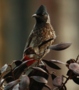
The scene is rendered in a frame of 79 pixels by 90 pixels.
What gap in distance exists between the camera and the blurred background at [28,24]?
4.47 m

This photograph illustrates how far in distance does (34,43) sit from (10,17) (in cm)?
228

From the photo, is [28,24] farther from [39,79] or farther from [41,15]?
[39,79]

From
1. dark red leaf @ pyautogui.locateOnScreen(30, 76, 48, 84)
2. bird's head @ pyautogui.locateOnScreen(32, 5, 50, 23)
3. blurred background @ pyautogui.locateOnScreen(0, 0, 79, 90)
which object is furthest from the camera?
blurred background @ pyautogui.locateOnScreen(0, 0, 79, 90)

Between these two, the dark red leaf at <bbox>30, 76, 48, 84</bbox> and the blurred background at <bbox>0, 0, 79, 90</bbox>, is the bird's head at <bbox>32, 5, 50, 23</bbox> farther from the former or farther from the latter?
the blurred background at <bbox>0, 0, 79, 90</bbox>

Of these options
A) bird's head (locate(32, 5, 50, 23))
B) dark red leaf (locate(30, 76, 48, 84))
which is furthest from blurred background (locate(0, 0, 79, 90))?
dark red leaf (locate(30, 76, 48, 84))

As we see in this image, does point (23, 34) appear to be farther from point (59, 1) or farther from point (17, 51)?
point (59, 1)

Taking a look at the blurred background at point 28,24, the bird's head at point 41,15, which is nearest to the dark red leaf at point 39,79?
the bird's head at point 41,15

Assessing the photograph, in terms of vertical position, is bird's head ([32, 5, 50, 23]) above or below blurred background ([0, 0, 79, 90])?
above

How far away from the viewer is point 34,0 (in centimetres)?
461

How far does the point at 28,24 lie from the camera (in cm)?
449

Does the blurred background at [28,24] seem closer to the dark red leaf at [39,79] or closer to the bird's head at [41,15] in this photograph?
the bird's head at [41,15]

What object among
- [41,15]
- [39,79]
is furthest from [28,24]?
[39,79]

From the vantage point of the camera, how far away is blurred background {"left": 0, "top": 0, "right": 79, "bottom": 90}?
14.7 feet

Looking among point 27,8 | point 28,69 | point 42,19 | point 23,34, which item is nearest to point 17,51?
point 23,34
